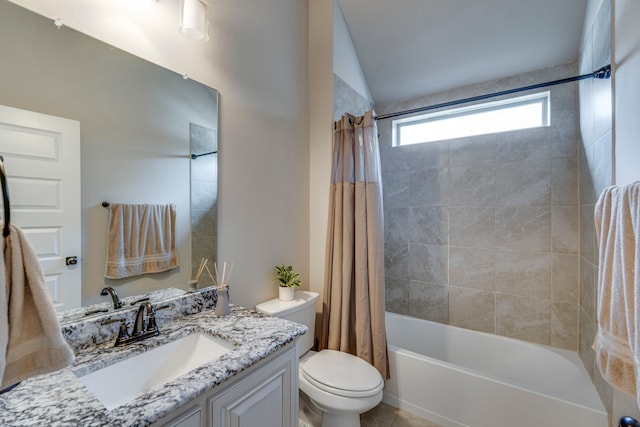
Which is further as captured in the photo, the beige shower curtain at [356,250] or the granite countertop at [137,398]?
the beige shower curtain at [356,250]

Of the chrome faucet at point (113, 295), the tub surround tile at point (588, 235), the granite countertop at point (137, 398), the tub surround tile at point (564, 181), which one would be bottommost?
the granite countertop at point (137, 398)

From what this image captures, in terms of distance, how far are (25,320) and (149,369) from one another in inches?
20.8

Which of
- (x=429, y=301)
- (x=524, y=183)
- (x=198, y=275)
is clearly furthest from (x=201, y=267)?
(x=524, y=183)

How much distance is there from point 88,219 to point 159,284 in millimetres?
382

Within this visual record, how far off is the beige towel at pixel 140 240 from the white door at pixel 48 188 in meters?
0.11

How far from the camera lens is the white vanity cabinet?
Result: 2.49 feet

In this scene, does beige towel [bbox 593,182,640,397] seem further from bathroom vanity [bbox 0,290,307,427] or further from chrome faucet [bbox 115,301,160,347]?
chrome faucet [bbox 115,301,160,347]

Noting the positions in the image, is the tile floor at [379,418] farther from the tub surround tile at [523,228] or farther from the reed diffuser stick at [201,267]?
the tub surround tile at [523,228]

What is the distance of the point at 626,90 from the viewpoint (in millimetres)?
1045

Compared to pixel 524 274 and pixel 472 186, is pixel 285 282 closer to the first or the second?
pixel 472 186

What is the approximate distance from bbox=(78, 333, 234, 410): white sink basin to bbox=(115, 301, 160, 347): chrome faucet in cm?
8

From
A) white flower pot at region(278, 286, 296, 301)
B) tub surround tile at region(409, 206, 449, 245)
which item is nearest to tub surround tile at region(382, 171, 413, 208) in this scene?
tub surround tile at region(409, 206, 449, 245)

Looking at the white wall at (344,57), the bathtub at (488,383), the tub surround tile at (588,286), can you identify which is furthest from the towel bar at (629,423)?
the white wall at (344,57)

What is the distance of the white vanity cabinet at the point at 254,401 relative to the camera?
2.49ft
